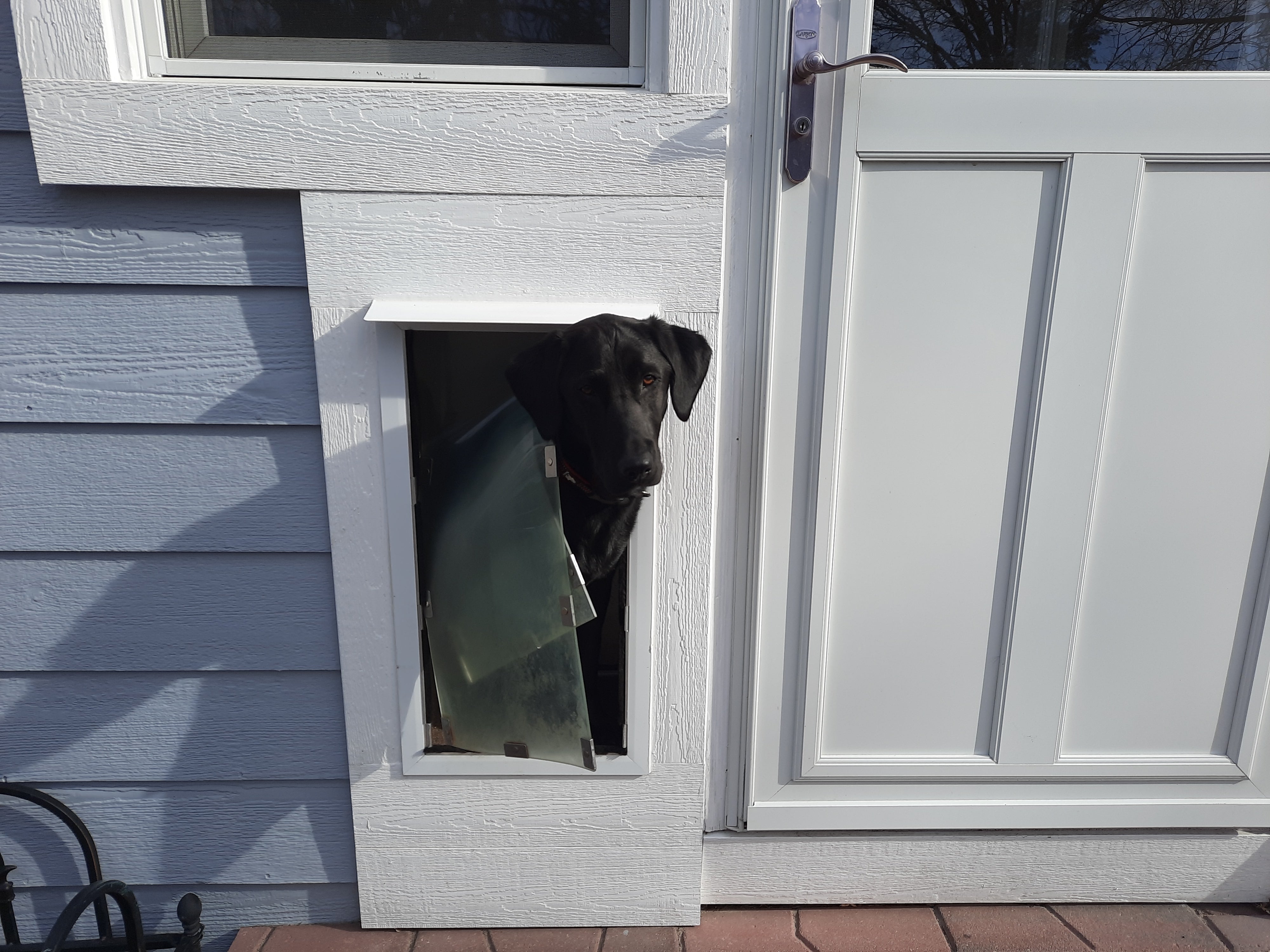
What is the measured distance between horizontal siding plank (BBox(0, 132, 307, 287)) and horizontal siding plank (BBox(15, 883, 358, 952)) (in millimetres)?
1437

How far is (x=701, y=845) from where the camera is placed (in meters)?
1.67

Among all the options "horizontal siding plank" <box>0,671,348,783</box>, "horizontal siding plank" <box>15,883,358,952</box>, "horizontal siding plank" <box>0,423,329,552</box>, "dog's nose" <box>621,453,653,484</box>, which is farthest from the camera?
"horizontal siding plank" <box>15,883,358,952</box>

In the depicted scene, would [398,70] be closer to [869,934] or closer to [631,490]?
[631,490]

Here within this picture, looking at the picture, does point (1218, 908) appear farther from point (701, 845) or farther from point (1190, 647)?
point (701, 845)

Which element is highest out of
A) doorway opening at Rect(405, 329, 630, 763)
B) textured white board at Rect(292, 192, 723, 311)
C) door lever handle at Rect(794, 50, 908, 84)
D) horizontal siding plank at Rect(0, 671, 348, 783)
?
door lever handle at Rect(794, 50, 908, 84)

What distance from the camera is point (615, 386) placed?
1.28 meters

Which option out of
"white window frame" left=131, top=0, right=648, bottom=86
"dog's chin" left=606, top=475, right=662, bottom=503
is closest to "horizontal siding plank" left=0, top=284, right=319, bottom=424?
"white window frame" left=131, top=0, right=648, bottom=86

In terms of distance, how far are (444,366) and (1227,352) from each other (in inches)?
68.2

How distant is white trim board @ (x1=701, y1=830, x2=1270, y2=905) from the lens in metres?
1.73

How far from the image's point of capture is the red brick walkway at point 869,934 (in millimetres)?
1636

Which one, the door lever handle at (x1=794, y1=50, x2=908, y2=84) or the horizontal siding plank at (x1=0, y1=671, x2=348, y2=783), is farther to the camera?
the horizontal siding plank at (x1=0, y1=671, x2=348, y2=783)

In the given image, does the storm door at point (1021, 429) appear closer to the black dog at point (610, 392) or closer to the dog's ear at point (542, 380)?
the black dog at point (610, 392)

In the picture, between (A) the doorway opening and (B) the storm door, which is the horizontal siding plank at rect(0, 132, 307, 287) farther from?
(B) the storm door

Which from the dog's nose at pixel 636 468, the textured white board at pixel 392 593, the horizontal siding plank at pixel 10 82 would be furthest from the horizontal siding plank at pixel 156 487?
the dog's nose at pixel 636 468
